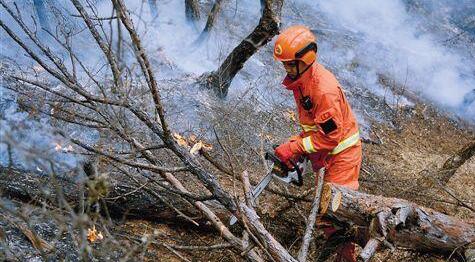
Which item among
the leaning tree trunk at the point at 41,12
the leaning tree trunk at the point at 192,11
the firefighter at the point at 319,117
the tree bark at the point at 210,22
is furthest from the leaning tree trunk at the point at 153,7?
the firefighter at the point at 319,117

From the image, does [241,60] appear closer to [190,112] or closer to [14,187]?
[190,112]

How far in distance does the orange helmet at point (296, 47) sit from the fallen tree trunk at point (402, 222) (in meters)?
1.03

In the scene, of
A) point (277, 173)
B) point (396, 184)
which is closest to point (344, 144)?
point (277, 173)

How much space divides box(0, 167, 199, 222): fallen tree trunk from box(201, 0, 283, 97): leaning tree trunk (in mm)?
1868

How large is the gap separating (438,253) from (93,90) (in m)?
3.81

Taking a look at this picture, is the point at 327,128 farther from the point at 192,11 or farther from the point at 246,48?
the point at 192,11

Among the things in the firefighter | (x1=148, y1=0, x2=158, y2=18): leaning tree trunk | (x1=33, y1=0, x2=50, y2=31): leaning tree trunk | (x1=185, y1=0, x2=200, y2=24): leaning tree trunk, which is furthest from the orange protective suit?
(x1=148, y1=0, x2=158, y2=18): leaning tree trunk

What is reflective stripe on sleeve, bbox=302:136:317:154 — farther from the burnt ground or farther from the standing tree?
the standing tree

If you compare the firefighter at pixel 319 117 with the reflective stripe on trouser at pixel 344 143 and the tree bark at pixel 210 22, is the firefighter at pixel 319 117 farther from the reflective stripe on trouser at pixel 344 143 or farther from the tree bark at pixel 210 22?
the tree bark at pixel 210 22

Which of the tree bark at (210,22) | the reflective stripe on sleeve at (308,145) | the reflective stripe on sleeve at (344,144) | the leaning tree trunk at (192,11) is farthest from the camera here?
the leaning tree trunk at (192,11)

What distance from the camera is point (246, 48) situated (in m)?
6.01

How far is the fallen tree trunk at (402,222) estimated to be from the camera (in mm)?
3174

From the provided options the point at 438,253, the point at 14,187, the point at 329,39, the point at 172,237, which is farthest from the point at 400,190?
the point at 329,39

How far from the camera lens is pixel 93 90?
549cm
